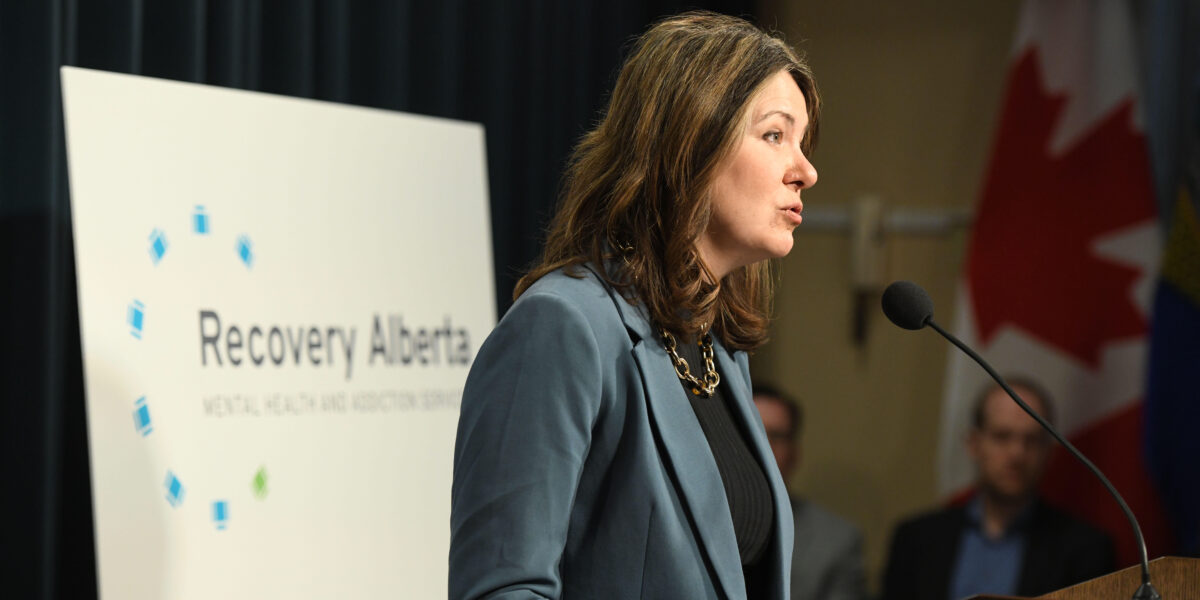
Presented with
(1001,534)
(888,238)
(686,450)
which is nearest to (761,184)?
(686,450)

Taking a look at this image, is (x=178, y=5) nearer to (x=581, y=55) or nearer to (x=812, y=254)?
(x=581, y=55)

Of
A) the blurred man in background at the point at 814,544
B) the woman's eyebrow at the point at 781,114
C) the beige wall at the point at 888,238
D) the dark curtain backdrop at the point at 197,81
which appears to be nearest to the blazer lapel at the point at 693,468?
the woman's eyebrow at the point at 781,114

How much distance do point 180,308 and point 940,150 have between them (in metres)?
3.47

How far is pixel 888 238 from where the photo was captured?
5289 mm

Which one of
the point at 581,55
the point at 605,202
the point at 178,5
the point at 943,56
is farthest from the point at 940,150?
the point at 605,202

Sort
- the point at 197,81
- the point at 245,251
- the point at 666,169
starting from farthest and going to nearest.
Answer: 1. the point at 197,81
2. the point at 245,251
3. the point at 666,169

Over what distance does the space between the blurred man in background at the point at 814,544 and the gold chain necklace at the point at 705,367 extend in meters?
2.60

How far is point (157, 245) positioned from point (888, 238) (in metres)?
3.40

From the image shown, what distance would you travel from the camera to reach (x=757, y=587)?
1685 mm

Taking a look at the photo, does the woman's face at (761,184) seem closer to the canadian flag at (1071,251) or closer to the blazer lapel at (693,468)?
the blazer lapel at (693,468)

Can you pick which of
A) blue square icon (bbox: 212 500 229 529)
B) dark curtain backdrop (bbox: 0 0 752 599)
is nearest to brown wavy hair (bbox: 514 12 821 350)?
blue square icon (bbox: 212 500 229 529)

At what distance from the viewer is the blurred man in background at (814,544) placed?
4398 mm

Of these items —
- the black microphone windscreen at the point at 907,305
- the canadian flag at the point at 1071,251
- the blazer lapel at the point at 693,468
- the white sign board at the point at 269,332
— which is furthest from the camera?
the canadian flag at the point at 1071,251

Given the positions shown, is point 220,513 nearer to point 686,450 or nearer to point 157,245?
point 157,245
